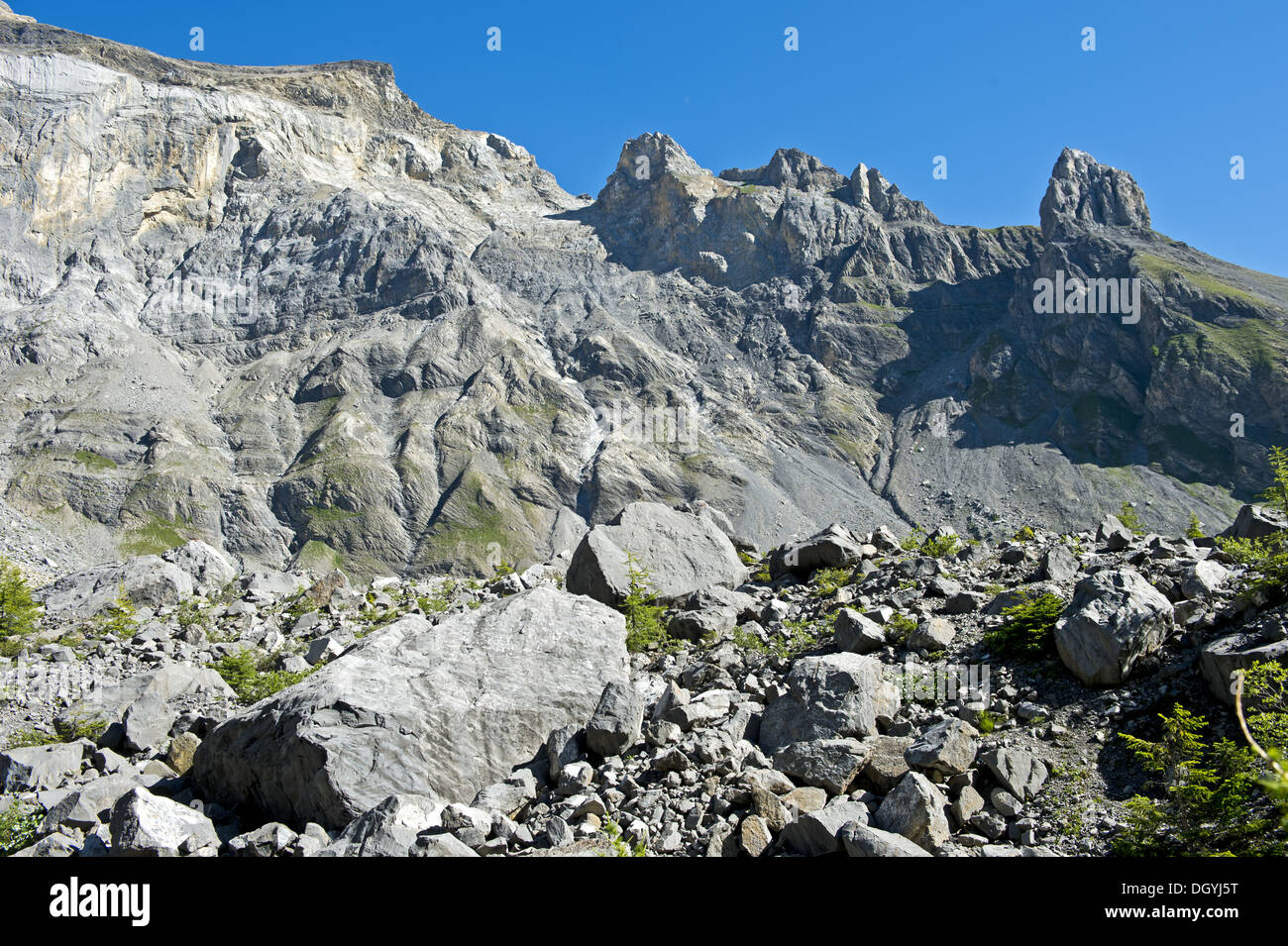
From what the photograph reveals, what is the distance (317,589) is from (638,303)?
172 m

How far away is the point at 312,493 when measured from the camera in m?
132

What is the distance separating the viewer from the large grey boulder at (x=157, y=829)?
31.6ft

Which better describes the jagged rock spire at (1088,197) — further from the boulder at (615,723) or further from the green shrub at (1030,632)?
the boulder at (615,723)

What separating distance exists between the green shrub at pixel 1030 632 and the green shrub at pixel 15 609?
2215cm

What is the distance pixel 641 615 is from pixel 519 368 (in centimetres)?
14747

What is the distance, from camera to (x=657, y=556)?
22.5m

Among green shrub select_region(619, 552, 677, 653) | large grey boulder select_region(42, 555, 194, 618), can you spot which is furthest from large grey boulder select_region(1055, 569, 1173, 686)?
large grey boulder select_region(42, 555, 194, 618)

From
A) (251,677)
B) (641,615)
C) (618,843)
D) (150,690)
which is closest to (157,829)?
(618,843)

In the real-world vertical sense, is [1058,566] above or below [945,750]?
above

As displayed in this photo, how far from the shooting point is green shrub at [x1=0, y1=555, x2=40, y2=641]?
1959cm

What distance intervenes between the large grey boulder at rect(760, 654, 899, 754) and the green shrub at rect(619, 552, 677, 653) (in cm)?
520

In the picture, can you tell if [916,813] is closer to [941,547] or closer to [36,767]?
[36,767]

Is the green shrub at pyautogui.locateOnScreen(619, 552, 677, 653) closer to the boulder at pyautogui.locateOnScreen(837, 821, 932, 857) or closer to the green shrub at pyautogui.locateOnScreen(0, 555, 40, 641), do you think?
the boulder at pyautogui.locateOnScreen(837, 821, 932, 857)
